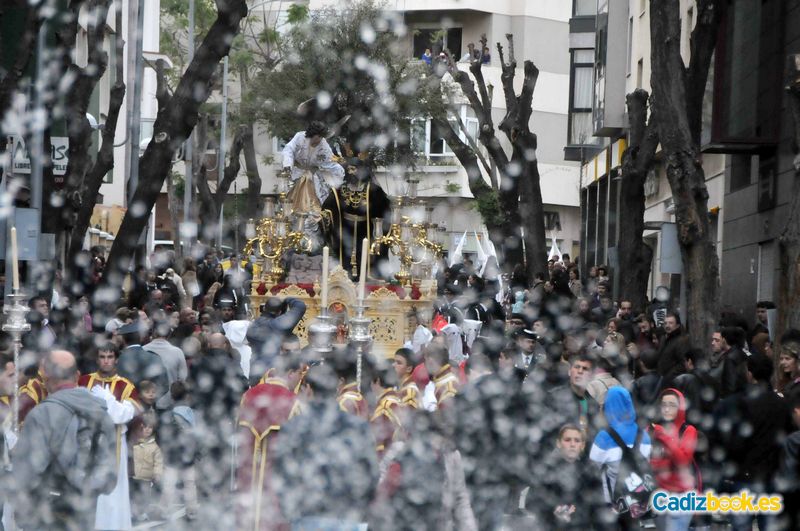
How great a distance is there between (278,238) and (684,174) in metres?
4.28

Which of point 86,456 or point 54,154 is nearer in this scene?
point 86,456

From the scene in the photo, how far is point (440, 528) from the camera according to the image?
7.88 meters

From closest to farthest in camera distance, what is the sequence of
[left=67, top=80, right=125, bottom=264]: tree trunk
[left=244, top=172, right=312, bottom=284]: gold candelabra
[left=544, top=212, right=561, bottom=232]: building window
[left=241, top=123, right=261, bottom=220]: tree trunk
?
[left=244, top=172, right=312, bottom=284]: gold candelabra, [left=67, top=80, right=125, bottom=264]: tree trunk, [left=241, top=123, right=261, bottom=220]: tree trunk, [left=544, top=212, right=561, bottom=232]: building window

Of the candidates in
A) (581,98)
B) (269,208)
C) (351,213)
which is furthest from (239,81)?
(351,213)

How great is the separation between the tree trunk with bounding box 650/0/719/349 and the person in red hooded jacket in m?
6.18

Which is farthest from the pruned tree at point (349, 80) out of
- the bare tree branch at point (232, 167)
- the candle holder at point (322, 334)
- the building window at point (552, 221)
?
the candle holder at point (322, 334)

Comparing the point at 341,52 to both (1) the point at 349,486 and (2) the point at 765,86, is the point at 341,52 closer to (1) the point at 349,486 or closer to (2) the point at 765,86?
(2) the point at 765,86

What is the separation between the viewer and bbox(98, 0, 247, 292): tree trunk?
15.0m

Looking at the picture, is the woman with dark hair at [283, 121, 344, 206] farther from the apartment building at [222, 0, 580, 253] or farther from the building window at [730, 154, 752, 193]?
the apartment building at [222, 0, 580, 253]

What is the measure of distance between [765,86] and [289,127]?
19.7 metres

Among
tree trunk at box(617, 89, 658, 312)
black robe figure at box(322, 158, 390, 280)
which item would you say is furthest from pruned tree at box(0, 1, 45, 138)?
tree trunk at box(617, 89, 658, 312)

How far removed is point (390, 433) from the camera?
8.51m

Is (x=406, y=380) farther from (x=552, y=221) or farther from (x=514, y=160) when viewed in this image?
(x=552, y=221)

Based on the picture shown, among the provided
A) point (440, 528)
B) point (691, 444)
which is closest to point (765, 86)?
point (691, 444)
